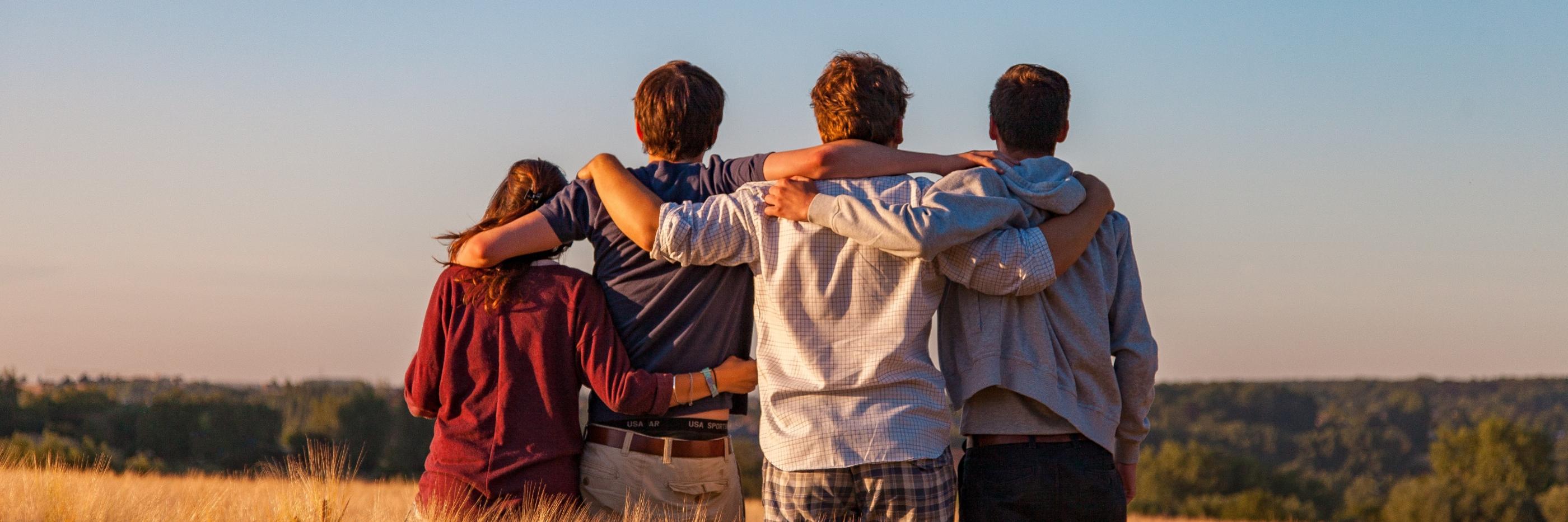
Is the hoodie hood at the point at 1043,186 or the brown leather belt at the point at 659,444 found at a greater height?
the hoodie hood at the point at 1043,186

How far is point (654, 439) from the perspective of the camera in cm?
409

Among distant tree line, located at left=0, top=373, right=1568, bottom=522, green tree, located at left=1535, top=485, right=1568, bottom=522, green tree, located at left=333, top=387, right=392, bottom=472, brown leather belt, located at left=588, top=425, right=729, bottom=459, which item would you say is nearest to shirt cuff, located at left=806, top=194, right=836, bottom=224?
brown leather belt, located at left=588, top=425, right=729, bottom=459

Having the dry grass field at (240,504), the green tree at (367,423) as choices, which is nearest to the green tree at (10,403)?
the green tree at (367,423)

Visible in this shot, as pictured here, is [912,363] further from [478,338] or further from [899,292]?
[478,338]

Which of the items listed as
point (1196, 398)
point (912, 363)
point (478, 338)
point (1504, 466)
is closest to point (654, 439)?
point (478, 338)

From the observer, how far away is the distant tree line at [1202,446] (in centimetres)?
4738

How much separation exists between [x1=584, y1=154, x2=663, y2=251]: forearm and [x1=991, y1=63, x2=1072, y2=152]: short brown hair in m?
1.23

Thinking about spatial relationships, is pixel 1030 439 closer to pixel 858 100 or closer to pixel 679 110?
pixel 858 100

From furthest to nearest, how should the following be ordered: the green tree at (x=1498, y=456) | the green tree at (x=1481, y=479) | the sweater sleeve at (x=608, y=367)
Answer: the green tree at (x=1498, y=456) < the green tree at (x=1481, y=479) < the sweater sleeve at (x=608, y=367)

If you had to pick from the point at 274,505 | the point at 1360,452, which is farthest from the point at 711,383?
the point at 1360,452

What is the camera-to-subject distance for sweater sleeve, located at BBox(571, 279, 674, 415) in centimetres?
398

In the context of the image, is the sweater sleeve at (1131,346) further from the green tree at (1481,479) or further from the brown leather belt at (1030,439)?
the green tree at (1481,479)

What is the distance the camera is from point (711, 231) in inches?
152

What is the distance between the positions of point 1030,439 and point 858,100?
125 centimetres
